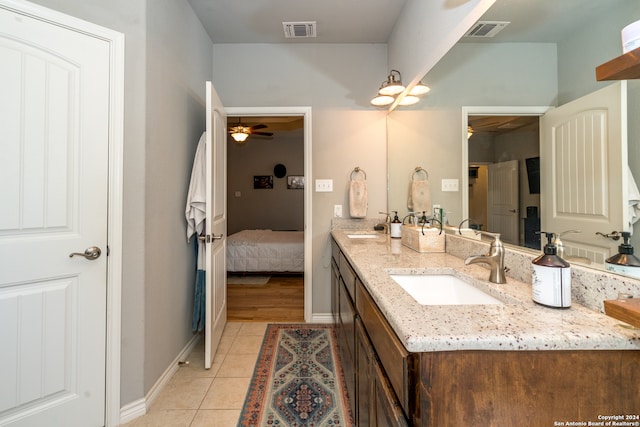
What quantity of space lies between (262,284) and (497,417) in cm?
347

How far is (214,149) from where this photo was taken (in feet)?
6.73

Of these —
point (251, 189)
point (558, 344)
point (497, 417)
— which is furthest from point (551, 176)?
point (251, 189)

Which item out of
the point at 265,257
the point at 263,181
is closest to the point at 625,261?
the point at 265,257

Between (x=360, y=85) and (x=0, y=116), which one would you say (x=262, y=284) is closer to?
(x=360, y=85)

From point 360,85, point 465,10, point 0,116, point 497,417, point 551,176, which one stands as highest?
point 360,85

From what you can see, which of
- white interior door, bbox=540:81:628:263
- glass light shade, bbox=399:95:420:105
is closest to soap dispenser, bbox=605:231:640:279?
white interior door, bbox=540:81:628:263

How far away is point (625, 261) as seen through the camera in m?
0.71

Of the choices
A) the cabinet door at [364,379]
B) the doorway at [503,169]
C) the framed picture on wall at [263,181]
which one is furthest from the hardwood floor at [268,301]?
the framed picture on wall at [263,181]

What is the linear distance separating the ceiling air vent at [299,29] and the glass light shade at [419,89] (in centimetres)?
107

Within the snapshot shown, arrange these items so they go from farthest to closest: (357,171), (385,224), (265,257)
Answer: (265,257) → (357,171) → (385,224)

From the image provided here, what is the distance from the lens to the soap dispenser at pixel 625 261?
69cm

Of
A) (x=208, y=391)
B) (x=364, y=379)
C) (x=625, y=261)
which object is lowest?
(x=208, y=391)

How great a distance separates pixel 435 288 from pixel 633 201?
67 cm

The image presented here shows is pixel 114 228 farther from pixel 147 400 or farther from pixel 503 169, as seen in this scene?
pixel 503 169
